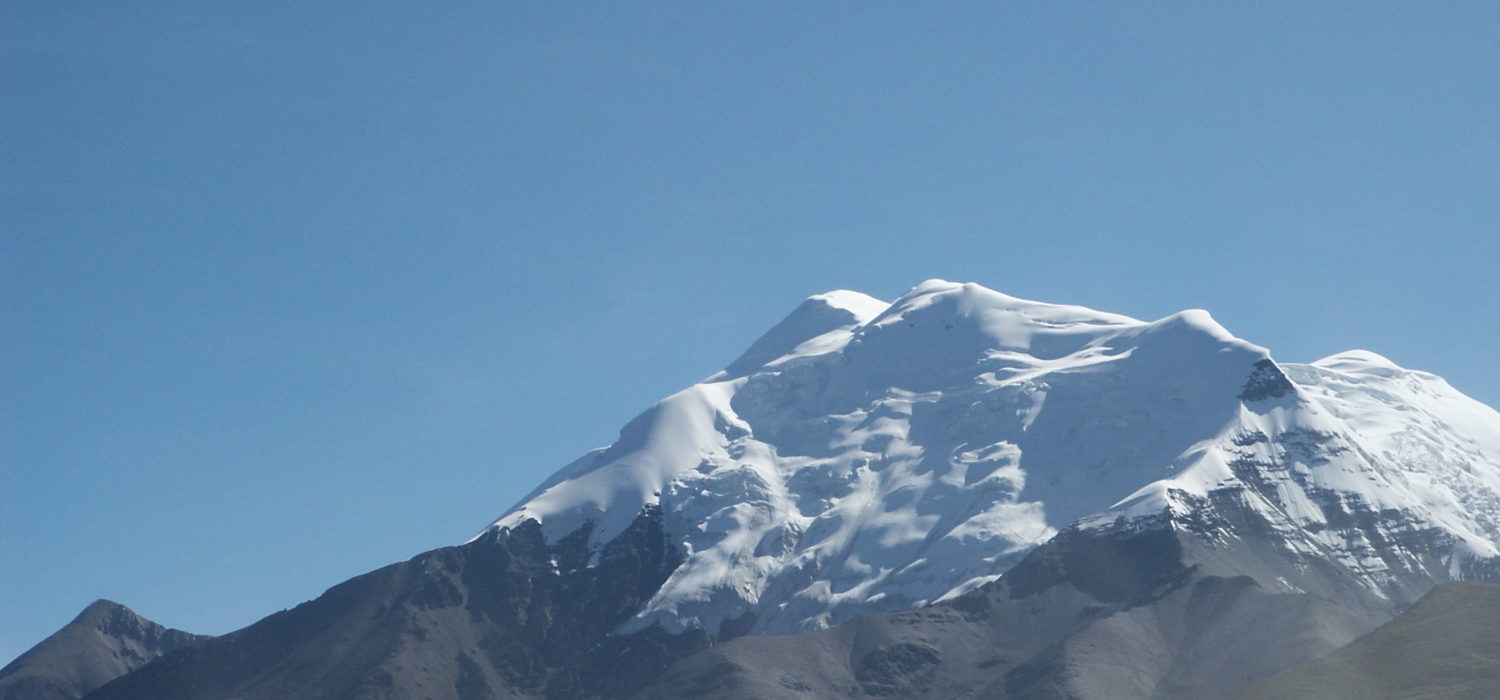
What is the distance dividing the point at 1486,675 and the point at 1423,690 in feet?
20.5

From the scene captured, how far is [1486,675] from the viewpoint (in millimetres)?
195250

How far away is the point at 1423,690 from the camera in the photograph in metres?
195

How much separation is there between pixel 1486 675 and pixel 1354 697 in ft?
40.9

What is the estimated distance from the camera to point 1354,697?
655 ft

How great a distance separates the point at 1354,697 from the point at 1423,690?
276 inches
